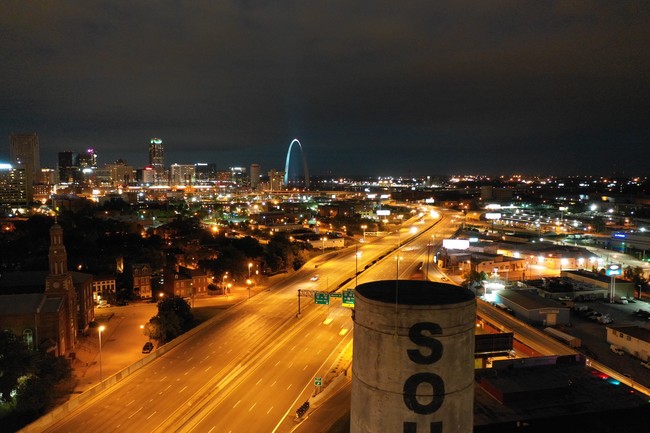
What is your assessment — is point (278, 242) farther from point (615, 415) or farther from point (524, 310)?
point (615, 415)

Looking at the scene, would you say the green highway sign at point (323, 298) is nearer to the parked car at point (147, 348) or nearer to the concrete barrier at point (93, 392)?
the concrete barrier at point (93, 392)

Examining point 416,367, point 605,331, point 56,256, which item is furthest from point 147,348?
point 605,331

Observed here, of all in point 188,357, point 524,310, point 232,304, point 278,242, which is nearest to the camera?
point 188,357

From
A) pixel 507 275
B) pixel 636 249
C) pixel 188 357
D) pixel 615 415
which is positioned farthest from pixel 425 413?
pixel 636 249

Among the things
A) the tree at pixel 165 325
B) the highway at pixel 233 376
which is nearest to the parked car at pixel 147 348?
the tree at pixel 165 325

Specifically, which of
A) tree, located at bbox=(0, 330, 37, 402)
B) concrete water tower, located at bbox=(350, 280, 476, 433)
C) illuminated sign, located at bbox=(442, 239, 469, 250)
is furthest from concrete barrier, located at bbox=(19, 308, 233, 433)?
illuminated sign, located at bbox=(442, 239, 469, 250)

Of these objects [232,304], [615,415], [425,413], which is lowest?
[232,304]
